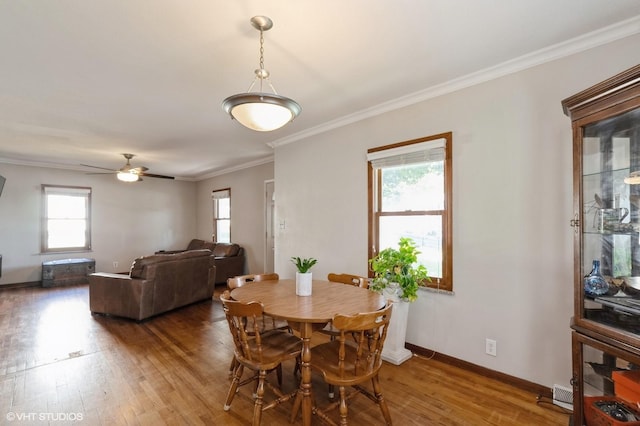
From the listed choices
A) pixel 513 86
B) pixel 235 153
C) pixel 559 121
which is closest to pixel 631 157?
pixel 559 121

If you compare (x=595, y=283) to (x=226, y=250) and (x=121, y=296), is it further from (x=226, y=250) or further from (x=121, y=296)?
(x=226, y=250)

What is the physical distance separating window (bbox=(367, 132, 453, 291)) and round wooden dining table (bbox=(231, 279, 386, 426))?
84cm

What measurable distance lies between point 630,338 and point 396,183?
7.06 feet

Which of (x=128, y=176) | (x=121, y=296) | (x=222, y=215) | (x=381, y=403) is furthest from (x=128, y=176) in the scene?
(x=381, y=403)

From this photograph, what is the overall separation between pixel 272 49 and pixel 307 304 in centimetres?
185

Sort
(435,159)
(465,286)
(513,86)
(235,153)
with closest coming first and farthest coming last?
(513,86)
(465,286)
(435,159)
(235,153)

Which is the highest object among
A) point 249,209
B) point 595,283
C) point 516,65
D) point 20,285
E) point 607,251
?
point 516,65

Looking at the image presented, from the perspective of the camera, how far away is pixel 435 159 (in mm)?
2883

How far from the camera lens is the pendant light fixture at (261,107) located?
1.80m

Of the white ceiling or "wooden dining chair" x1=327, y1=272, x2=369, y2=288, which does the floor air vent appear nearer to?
"wooden dining chair" x1=327, y1=272, x2=369, y2=288

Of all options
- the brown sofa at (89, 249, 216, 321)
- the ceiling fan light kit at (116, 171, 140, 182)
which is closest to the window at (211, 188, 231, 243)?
the ceiling fan light kit at (116, 171, 140, 182)

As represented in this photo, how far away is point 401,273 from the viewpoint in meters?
2.78

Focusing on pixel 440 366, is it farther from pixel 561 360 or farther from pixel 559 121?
pixel 559 121

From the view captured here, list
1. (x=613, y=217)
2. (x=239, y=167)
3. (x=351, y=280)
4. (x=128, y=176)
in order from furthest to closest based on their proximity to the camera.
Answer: (x=239, y=167), (x=128, y=176), (x=351, y=280), (x=613, y=217)
